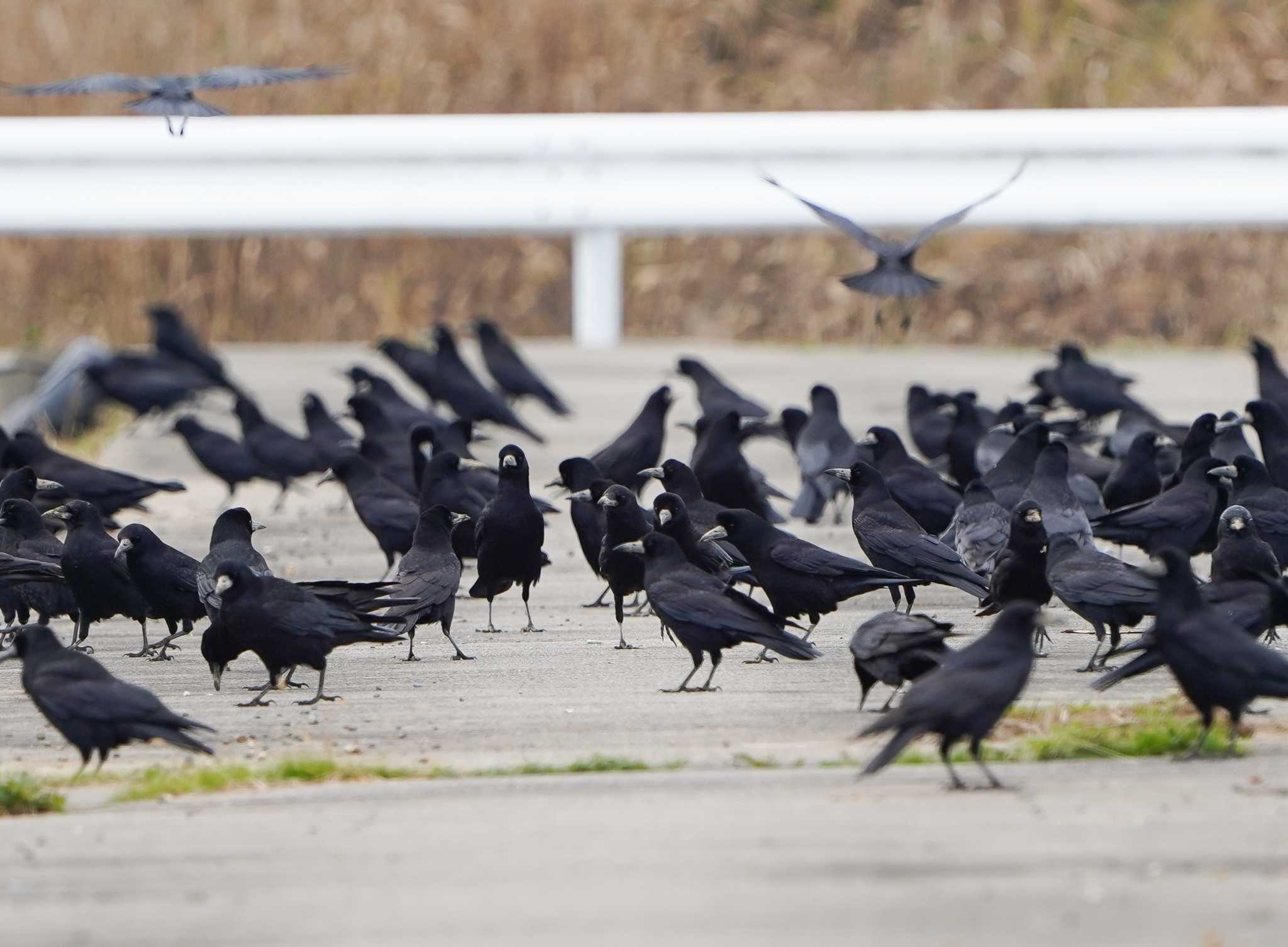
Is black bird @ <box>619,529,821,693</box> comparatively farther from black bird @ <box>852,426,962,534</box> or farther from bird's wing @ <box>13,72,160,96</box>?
bird's wing @ <box>13,72,160,96</box>

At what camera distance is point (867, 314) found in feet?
64.3

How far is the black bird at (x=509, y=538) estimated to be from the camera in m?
9.16

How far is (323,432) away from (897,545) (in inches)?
193

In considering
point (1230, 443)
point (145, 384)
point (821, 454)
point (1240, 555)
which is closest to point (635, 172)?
point (145, 384)

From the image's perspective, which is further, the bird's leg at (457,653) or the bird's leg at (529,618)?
the bird's leg at (529,618)

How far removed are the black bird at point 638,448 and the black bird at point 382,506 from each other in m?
1.18

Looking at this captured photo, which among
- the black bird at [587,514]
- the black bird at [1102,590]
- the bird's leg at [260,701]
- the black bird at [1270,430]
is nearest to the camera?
the bird's leg at [260,701]

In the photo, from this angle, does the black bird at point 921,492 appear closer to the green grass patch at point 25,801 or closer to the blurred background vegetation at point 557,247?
the green grass patch at point 25,801

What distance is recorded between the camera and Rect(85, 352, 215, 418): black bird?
47.1 ft

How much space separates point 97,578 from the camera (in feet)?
28.1

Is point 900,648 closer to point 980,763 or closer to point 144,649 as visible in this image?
point 980,763

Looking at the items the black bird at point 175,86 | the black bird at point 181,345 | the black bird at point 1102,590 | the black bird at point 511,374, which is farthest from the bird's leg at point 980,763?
the black bird at point 181,345

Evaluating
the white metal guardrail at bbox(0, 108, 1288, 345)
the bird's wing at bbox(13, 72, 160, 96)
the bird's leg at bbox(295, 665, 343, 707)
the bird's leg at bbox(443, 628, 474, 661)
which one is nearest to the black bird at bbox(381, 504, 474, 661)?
the bird's leg at bbox(443, 628, 474, 661)

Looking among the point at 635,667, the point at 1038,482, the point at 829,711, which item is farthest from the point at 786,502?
the point at 829,711
